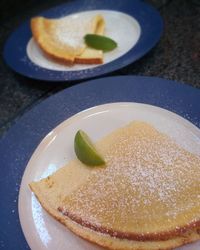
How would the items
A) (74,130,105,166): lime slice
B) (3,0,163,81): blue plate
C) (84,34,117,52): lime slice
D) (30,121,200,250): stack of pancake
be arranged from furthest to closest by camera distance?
(84,34,117,52): lime slice < (3,0,163,81): blue plate < (74,130,105,166): lime slice < (30,121,200,250): stack of pancake

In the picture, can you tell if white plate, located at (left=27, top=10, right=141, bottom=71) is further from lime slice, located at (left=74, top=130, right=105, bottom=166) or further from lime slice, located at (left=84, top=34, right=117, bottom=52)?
lime slice, located at (left=74, top=130, right=105, bottom=166)

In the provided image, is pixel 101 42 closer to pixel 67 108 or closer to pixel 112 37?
pixel 112 37

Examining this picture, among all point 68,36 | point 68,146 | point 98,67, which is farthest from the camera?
point 68,36

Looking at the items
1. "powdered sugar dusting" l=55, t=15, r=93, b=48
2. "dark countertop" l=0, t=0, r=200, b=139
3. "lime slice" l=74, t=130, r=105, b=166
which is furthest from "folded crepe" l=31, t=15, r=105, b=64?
"lime slice" l=74, t=130, r=105, b=166

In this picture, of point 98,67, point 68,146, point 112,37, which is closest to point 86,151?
point 68,146

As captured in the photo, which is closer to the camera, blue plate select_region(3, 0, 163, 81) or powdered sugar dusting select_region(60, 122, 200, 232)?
powdered sugar dusting select_region(60, 122, 200, 232)

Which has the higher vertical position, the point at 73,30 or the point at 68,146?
the point at 73,30

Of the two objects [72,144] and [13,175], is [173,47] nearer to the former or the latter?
[72,144]
